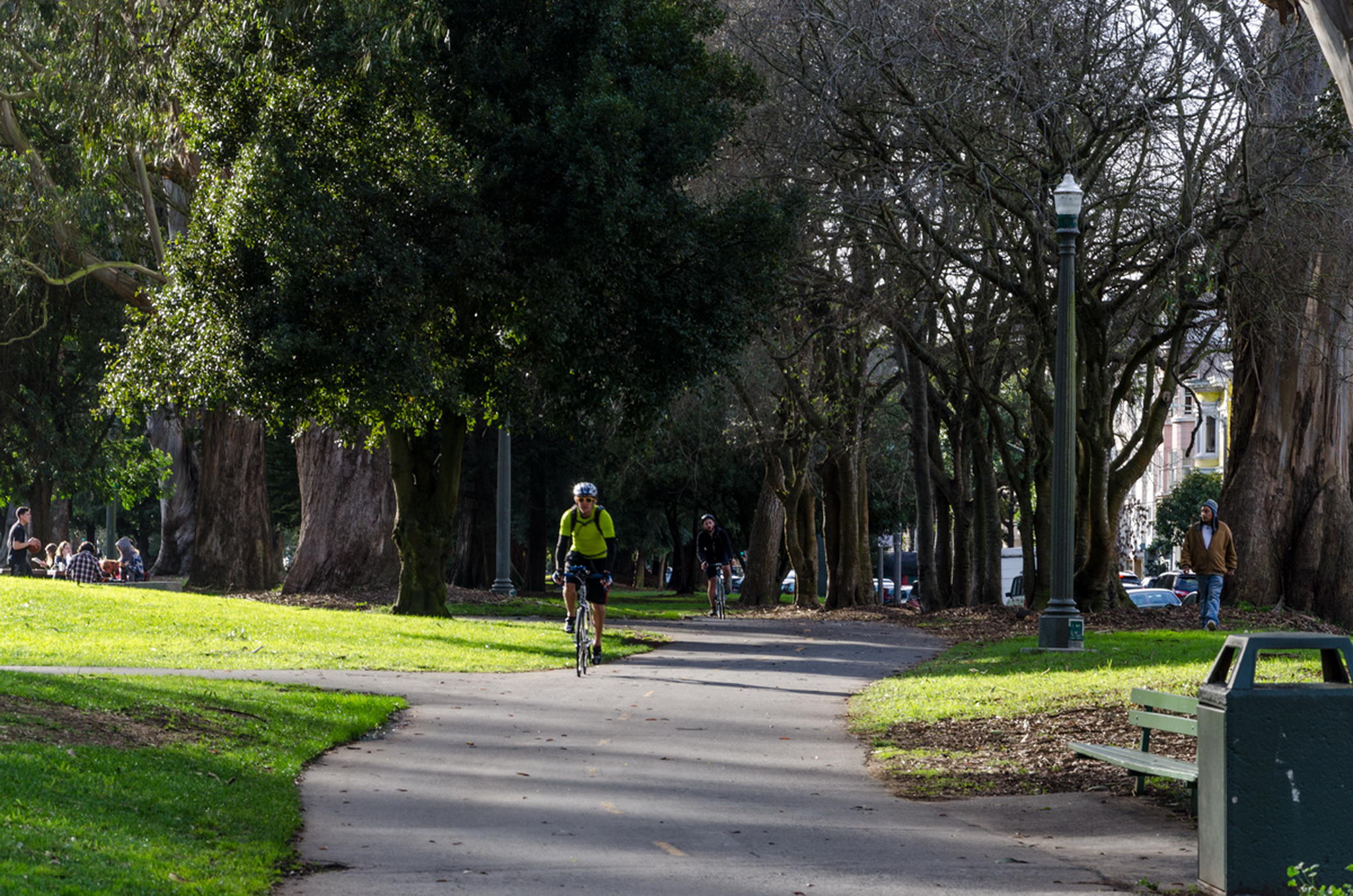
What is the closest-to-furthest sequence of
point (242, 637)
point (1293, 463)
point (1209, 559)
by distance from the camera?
point (242, 637) → point (1209, 559) → point (1293, 463)

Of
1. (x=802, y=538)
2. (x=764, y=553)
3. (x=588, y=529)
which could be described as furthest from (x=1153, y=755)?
(x=764, y=553)

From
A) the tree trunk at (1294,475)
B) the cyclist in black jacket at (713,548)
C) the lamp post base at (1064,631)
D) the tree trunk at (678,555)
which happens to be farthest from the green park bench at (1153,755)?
the tree trunk at (678,555)

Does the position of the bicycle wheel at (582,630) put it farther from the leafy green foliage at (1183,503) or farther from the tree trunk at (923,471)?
the leafy green foliage at (1183,503)

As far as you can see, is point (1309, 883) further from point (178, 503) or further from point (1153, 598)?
point (178, 503)

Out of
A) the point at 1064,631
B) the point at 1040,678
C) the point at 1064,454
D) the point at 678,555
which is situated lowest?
the point at 1040,678

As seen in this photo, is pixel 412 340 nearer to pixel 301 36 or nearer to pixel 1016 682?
pixel 301 36

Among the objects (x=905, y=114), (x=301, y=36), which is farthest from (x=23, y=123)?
(x=905, y=114)

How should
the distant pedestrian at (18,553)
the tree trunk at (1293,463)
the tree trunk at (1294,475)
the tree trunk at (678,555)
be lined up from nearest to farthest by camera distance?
the tree trunk at (1293,463)
the tree trunk at (1294,475)
the distant pedestrian at (18,553)
the tree trunk at (678,555)

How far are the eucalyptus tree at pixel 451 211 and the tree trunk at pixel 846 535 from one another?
41.7 ft

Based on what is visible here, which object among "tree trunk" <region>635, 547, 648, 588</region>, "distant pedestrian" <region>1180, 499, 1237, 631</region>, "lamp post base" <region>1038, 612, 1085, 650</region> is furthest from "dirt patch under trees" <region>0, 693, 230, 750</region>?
"tree trunk" <region>635, 547, 648, 588</region>

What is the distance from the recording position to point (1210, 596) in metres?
21.0

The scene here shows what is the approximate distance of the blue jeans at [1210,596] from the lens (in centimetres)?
2086

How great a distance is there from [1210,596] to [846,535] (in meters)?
13.6

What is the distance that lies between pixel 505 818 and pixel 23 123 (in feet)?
79.0
